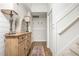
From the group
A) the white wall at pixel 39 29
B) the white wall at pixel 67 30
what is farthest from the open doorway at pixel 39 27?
the white wall at pixel 67 30

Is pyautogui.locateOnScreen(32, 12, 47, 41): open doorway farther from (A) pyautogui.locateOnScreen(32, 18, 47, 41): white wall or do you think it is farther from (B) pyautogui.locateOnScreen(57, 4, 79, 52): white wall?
(B) pyautogui.locateOnScreen(57, 4, 79, 52): white wall

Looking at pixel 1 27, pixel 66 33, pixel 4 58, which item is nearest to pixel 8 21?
pixel 1 27

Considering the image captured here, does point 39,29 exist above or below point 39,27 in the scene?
below

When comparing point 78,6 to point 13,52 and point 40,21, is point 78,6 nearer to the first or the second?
point 13,52

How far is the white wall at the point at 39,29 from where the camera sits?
6520 millimetres

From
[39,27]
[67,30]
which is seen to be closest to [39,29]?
[39,27]

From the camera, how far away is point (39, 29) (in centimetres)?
684

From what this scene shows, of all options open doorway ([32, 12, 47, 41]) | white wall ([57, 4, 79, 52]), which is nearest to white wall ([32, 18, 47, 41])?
open doorway ([32, 12, 47, 41])

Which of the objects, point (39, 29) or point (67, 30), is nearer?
point (67, 30)

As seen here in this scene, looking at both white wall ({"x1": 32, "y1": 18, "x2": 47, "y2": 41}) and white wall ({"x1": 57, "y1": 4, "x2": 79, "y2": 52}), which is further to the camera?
white wall ({"x1": 32, "y1": 18, "x2": 47, "y2": 41})

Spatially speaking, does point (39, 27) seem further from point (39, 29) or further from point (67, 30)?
point (67, 30)

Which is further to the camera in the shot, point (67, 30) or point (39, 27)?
point (39, 27)

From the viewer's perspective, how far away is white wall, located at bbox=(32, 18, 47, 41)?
257 inches

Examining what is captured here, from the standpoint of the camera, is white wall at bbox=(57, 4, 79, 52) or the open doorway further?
the open doorway
